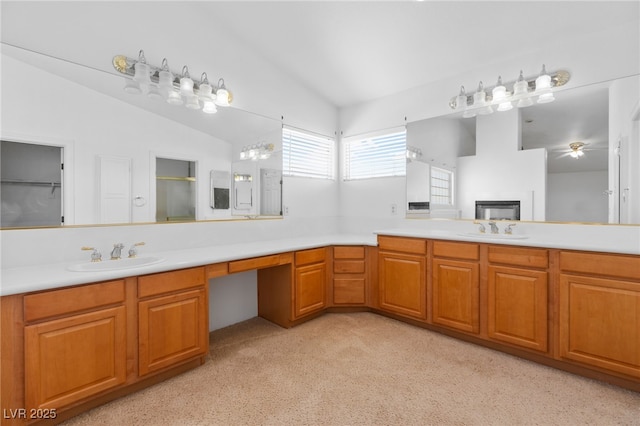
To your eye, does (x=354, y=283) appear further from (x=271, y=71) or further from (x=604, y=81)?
(x=604, y=81)

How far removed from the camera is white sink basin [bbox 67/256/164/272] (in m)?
1.79

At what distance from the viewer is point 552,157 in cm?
254

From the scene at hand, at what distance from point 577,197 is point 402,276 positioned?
1.58 metres

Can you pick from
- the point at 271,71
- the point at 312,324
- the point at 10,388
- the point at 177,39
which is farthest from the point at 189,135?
the point at 312,324

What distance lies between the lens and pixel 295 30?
2.74 metres

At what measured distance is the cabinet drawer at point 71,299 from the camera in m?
1.45

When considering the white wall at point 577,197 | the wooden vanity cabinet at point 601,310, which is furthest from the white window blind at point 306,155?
the wooden vanity cabinet at point 601,310

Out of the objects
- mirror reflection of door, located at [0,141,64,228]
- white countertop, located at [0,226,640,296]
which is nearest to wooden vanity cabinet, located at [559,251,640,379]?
white countertop, located at [0,226,640,296]

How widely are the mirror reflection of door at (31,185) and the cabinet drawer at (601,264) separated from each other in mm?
3443

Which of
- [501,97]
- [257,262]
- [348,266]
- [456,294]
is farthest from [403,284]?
[501,97]

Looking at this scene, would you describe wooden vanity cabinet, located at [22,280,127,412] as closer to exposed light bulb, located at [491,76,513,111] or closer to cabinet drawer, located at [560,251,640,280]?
cabinet drawer, located at [560,251,640,280]

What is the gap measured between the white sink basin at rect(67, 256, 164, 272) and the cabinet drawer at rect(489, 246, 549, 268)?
8.26ft

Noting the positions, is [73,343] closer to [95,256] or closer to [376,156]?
[95,256]

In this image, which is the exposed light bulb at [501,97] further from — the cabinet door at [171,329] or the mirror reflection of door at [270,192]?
the cabinet door at [171,329]
